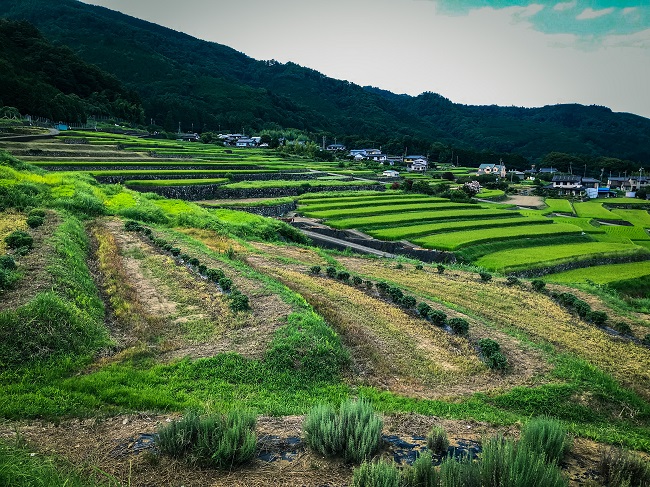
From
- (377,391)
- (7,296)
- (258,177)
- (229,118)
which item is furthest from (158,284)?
(229,118)

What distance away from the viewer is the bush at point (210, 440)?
5473 millimetres

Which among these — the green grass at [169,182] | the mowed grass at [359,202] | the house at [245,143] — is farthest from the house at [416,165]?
the green grass at [169,182]

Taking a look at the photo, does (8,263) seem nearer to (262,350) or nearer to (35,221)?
(35,221)

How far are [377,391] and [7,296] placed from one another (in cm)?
885

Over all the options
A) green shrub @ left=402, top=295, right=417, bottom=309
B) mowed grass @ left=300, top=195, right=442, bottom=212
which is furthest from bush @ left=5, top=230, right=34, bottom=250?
mowed grass @ left=300, top=195, right=442, bottom=212

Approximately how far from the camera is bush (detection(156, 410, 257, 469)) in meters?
5.47

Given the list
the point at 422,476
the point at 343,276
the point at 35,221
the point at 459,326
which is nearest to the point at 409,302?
the point at 459,326

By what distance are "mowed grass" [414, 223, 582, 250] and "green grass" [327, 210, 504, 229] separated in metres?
3.94

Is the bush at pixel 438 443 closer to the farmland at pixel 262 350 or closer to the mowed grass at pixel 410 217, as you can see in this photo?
the farmland at pixel 262 350

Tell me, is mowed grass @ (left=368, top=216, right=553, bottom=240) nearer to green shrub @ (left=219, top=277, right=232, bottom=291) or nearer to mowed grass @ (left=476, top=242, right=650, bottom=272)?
mowed grass @ (left=476, top=242, right=650, bottom=272)

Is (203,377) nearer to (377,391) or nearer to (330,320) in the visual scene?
(377,391)

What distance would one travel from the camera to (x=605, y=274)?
29.4 m

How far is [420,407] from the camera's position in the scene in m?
8.33

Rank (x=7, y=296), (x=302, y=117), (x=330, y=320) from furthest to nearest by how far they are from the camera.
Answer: (x=302, y=117)
(x=330, y=320)
(x=7, y=296)
